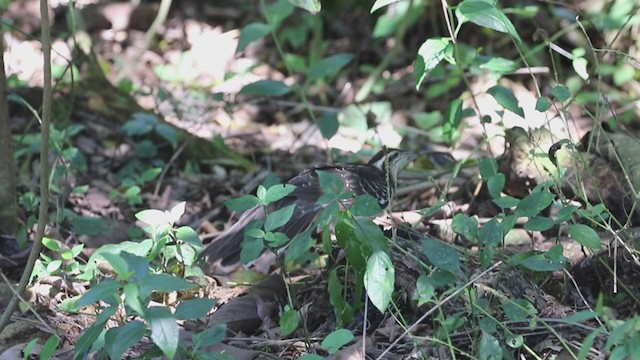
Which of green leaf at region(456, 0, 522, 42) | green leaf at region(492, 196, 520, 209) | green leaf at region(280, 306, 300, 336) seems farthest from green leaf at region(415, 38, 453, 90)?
green leaf at region(280, 306, 300, 336)

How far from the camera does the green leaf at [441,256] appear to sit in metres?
3.57

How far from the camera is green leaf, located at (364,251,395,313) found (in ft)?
11.1

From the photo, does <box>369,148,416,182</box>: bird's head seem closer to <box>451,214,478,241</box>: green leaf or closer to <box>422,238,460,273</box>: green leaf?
<box>451,214,478,241</box>: green leaf

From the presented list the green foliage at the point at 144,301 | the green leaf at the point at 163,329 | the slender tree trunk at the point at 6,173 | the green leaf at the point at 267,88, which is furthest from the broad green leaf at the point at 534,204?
the slender tree trunk at the point at 6,173

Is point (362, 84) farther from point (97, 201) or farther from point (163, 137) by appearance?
point (97, 201)

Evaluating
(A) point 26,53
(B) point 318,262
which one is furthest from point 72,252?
(A) point 26,53

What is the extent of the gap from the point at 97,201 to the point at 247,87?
4.16 feet

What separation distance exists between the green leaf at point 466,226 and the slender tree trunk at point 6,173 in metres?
2.23

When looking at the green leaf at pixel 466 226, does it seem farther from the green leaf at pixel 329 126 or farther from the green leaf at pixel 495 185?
the green leaf at pixel 329 126

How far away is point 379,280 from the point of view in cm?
341

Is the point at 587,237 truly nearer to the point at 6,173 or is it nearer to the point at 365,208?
the point at 365,208

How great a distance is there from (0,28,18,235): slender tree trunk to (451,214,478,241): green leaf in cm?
223

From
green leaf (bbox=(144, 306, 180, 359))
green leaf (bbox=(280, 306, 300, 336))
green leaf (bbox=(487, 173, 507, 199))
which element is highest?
green leaf (bbox=(144, 306, 180, 359))

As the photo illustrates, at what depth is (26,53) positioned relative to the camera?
8047mm
